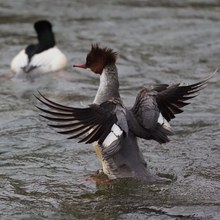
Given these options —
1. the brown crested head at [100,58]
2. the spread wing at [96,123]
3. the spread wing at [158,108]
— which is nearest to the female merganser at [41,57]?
the brown crested head at [100,58]

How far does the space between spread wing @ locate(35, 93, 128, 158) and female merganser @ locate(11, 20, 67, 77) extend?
4846 millimetres

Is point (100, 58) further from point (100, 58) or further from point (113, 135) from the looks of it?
point (113, 135)

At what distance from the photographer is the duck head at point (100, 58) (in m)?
6.62

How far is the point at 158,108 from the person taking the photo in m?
6.45

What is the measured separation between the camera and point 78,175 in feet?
22.3

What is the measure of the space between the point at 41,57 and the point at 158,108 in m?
5.03

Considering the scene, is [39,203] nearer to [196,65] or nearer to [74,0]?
[196,65]

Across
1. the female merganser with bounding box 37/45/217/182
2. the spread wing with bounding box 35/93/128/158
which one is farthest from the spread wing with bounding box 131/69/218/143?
the spread wing with bounding box 35/93/128/158

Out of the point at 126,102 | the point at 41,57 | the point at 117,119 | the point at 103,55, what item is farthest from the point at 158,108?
the point at 41,57

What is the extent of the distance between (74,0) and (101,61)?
333 inches

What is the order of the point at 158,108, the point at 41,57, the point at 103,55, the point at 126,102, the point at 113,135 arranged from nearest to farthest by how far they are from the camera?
the point at 113,135, the point at 158,108, the point at 103,55, the point at 126,102, the point at 41,57

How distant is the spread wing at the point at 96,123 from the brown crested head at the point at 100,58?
71 cm

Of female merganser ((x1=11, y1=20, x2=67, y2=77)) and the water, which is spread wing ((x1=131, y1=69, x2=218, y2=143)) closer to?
the water

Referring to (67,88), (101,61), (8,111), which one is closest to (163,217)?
(101,61)
